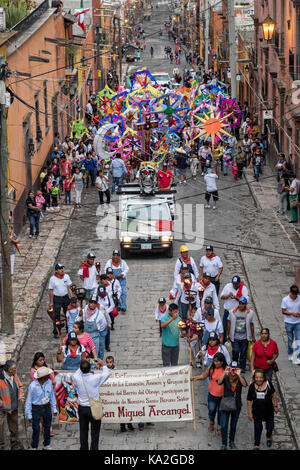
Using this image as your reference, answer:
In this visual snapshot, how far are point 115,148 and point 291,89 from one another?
5.43 metres

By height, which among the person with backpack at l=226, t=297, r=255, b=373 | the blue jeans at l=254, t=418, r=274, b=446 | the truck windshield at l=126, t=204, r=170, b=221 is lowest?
the blue jeans at l=254, t=418, r=274, b=446

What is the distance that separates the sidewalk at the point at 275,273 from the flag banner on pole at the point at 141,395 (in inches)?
67.5

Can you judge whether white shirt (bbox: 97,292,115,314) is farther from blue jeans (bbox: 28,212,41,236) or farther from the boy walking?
blue jeans (bbox: 28,212,41,236)

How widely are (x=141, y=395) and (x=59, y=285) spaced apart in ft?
15.6

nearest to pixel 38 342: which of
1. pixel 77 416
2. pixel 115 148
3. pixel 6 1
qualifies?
pixel 77 416

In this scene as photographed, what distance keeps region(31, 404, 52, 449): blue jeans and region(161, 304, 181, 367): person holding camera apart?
2642 millimetres

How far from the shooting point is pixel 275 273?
22719mm

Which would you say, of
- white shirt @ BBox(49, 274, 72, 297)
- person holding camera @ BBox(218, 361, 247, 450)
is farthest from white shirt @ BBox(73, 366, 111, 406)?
Result: white shirt @ BBox(49, 274, 72, 297)

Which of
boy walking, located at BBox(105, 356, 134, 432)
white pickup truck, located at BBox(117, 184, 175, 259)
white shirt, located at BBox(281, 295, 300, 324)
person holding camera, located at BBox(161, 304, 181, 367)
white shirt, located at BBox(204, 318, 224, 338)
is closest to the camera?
boy walking, located at BBox(105, 356, 134, 432)

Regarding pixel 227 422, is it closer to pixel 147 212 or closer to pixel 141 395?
pixel 141 395

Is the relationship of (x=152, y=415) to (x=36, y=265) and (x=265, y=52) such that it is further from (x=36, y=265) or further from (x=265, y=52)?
(x=265, y=52)

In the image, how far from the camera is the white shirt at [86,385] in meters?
12.9

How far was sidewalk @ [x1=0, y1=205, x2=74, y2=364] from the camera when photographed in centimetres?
1845

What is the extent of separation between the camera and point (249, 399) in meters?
13.3
